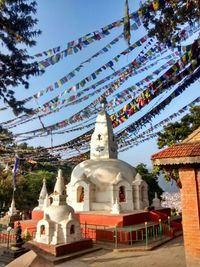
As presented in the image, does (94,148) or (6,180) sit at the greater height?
(94,148)

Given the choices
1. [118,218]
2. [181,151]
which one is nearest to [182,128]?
[118,218]

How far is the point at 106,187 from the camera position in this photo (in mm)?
19688

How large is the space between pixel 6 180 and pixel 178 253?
24254mm

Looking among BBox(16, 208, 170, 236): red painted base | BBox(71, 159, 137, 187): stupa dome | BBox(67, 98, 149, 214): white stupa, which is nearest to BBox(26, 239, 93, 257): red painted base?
BBox(16, 208, 170, 236): red painted base

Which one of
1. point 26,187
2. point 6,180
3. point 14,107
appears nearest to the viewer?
point 14,107

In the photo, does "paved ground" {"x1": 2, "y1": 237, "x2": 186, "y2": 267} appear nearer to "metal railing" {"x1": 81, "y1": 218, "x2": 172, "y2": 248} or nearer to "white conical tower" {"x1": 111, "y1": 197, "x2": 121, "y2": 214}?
"metal railing" {"x1": 81, "y1": 218, "x2": 172, "y2": 248}

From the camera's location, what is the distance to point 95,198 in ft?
64.8

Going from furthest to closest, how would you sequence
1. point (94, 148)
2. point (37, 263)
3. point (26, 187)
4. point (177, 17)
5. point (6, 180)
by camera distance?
point (26, 187) < point (6, 180) < point (94, 148) < point (177, 17) < point (37, 263)

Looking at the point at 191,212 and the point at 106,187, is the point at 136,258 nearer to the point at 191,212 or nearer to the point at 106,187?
the point at 191,212

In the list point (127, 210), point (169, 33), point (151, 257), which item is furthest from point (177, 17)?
point (127, 210)

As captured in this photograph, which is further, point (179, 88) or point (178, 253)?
point (178, 253)

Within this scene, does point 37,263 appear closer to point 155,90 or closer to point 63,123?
point 155,90

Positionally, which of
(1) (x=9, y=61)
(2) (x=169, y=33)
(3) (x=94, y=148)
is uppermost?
(1) (x=9, y=61)

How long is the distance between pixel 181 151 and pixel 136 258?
6.60m
